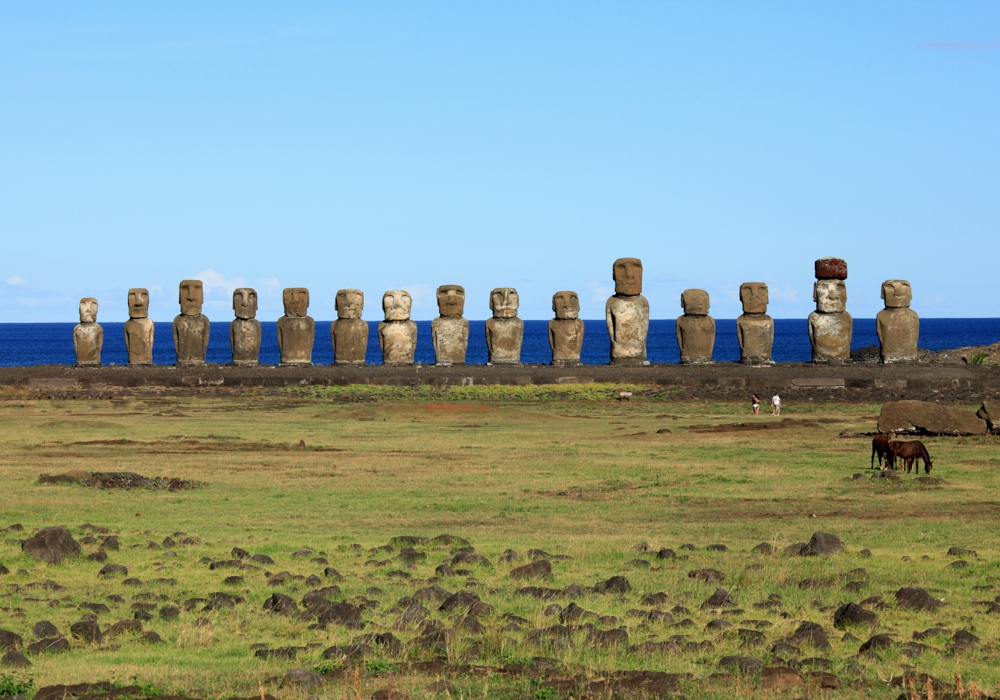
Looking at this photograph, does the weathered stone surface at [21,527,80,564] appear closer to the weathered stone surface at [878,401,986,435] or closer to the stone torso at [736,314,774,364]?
the weathered stone surface at [878,401,986,435]

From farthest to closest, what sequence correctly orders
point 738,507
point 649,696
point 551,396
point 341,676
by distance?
point 551,396 → point 738,507 → point 341,676 → point 649,696

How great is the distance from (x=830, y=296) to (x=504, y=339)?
9.79 meters

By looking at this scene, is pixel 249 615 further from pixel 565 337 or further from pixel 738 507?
pixel 565 337

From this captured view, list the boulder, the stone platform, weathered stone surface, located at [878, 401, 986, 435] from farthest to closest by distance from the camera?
the stone platform < weathered stone surface, located at [878, 401, 986, 435] < the boulder

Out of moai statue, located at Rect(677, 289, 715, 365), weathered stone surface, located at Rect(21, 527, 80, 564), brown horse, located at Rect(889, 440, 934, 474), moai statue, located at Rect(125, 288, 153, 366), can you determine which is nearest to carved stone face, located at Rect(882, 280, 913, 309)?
moai statue, located at Rect(677, 289, 715, 365)

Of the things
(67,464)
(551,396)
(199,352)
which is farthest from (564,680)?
(199,352)

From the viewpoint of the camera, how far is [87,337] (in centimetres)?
3897

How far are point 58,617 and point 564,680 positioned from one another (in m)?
3.92

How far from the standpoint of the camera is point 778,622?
8.90 m

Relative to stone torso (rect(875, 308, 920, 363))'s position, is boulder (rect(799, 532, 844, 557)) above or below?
below

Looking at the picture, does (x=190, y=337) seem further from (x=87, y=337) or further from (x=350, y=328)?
(x=350, y=328)

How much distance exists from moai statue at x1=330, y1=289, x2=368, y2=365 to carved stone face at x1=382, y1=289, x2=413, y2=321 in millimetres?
907

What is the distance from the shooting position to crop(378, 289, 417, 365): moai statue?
3753 centimetres

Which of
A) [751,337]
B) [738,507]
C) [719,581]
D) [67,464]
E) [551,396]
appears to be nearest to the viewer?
[719,581]
